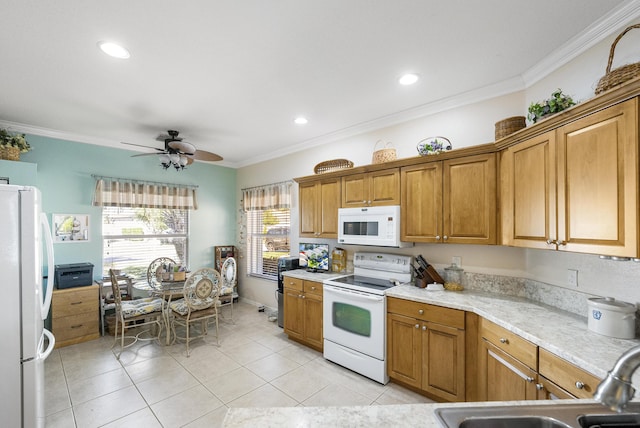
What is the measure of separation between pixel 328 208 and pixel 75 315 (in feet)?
11.8

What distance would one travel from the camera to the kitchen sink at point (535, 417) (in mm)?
846

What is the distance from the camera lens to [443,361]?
2.31m

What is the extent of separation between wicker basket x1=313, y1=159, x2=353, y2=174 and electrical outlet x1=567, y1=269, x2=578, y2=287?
2.33 meters

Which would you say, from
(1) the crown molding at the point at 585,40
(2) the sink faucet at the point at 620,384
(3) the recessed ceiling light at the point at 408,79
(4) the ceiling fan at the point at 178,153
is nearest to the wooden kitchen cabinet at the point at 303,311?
(4) the ceiling fan at the point at 178,153

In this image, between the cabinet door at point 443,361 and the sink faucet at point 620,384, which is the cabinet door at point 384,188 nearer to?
the cabinet door at point 443,361

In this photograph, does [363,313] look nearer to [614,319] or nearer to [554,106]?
[614,319]

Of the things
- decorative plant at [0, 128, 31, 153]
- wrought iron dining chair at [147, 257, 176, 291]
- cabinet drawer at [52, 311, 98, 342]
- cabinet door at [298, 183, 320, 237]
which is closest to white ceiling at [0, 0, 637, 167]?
decorative plant at [0, 128, 31, 153]

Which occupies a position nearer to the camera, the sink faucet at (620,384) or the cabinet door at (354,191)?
the sink faucet at (620,384)

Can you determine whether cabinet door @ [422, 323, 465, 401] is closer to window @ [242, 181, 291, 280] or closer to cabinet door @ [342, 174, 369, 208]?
cabinet door @ [342, 174, 369, 208]

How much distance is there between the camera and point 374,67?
2.29 m

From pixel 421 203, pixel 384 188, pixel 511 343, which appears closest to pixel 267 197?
pixel 384 188

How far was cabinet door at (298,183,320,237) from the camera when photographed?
149 inches

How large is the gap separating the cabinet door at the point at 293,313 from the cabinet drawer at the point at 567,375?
2509 millimetres

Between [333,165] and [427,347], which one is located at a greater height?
[333,165]
